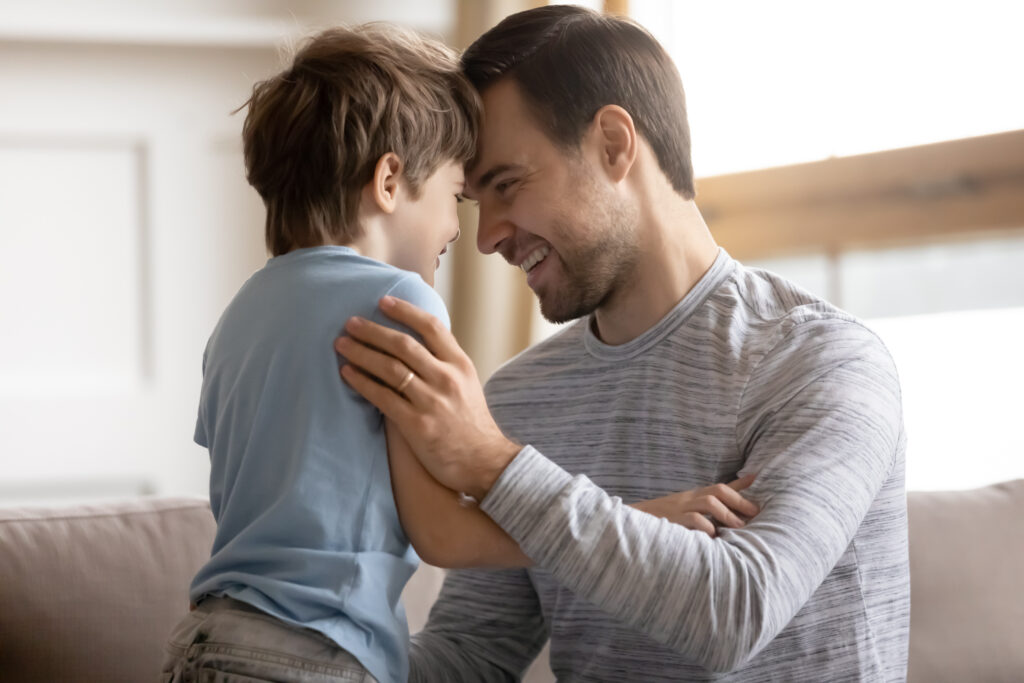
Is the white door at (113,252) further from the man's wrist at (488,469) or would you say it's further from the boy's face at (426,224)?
the man's wrist at (488,469)

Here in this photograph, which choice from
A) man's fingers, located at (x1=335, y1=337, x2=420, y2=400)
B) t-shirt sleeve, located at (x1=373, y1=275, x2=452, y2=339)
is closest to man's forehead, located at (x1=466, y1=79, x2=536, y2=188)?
t-shirt sleeve, located at (x1=373, y1=275, x2=452, y2=339)

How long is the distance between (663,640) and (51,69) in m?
2.34

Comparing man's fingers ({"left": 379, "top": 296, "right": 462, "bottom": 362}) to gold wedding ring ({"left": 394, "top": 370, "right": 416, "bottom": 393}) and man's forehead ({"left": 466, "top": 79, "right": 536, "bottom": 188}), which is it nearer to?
gold wedding ring ({"left": 394, "top": 370, "right": 416, "bottom": 393})

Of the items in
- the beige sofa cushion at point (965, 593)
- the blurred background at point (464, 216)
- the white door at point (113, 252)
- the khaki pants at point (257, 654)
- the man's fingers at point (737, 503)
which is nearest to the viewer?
the khaki pants at point (257, 654)

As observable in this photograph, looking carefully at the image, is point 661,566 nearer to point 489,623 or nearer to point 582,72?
point 489,623

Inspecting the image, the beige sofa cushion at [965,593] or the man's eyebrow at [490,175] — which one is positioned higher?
the man's eyebrow at [490,175]

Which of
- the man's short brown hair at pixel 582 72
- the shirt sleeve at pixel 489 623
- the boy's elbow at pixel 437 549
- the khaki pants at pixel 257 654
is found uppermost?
the man's short brown hair at pixel 582 72

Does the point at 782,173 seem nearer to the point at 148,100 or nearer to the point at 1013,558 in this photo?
the point at 1013,558

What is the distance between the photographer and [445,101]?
4.37 feet

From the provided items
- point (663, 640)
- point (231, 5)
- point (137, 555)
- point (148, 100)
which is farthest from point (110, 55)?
point (663, 640)

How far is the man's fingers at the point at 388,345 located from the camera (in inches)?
42.8

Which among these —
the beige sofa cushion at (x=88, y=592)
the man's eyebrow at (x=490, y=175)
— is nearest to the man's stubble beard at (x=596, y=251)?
the man's eyebrow at (x=490, y=175)

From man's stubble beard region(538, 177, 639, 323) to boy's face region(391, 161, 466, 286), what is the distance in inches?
8.8

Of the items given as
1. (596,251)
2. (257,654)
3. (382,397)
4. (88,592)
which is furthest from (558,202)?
(88,592)
